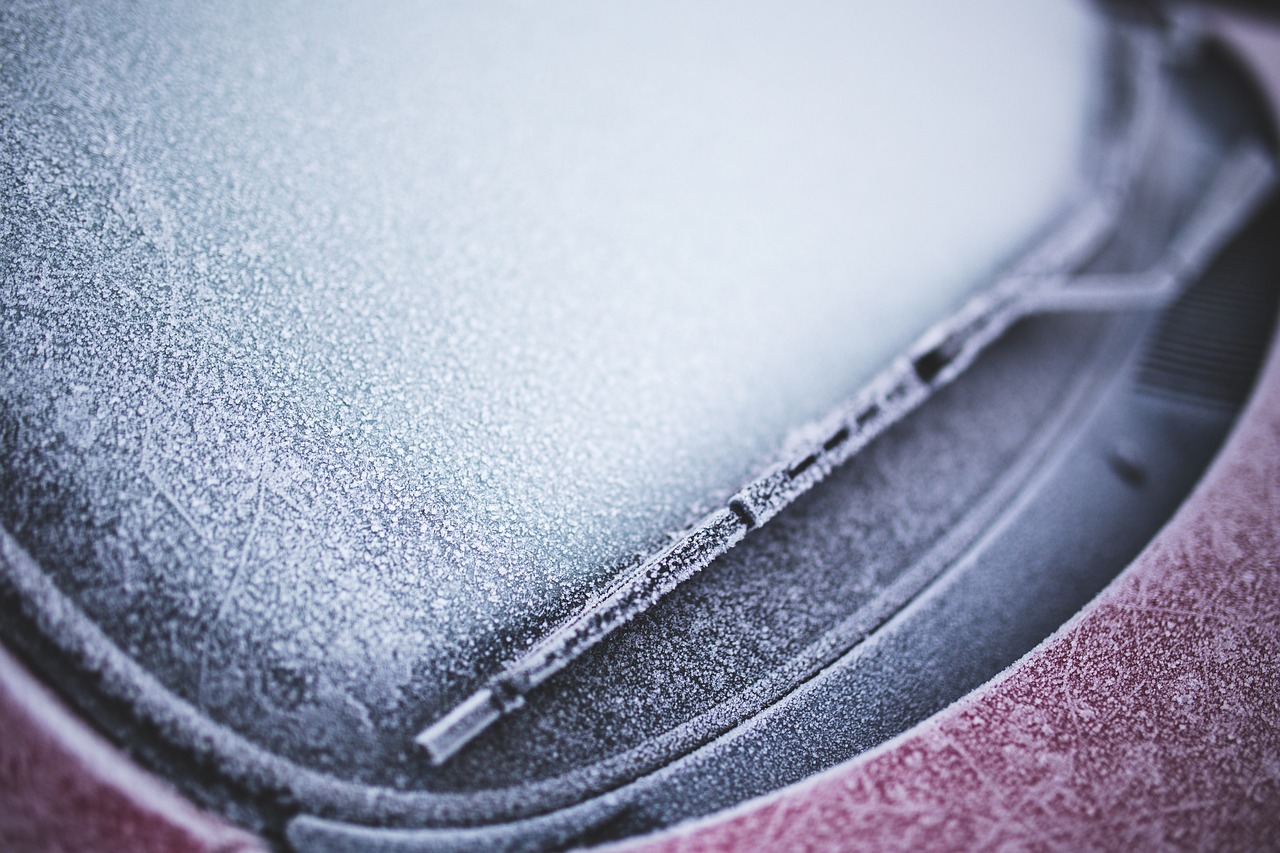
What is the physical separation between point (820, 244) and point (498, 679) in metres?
0.66

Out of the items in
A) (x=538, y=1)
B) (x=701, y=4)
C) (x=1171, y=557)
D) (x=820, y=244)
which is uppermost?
(x=538, y=1)

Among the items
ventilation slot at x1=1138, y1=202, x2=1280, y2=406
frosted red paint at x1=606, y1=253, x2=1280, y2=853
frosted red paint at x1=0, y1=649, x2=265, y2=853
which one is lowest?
ventilation slot at x1=1138, y1=202, x2=1280, y2=406

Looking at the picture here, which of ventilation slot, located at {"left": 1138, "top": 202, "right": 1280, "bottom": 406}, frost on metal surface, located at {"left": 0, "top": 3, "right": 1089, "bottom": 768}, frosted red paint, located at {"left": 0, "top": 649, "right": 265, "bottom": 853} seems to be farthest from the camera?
ventilation slot, located at {"left": 1138, "top": 202, "right": 1280, "bottom": 406}

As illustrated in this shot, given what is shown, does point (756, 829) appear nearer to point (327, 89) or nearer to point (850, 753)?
point (850, 753)

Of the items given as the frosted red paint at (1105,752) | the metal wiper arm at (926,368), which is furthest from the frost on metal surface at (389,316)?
the frosted red paint at (1105,752)

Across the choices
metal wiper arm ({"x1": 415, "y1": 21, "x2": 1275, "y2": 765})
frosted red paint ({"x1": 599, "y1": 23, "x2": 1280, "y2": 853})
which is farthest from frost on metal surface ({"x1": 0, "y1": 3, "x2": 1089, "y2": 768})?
frosted red paint ({"x1": 599, "y1": 23, "x2": 1280, "y2": 853})

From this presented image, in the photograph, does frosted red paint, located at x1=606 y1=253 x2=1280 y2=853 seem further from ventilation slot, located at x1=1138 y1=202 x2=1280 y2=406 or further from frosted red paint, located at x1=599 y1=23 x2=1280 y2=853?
ventilation slot, located at x1=1138 y1=202 x2=1280 y2=406

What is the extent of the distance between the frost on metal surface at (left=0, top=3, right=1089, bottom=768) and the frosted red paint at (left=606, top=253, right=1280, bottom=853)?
27 cm

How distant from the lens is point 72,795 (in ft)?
1.50

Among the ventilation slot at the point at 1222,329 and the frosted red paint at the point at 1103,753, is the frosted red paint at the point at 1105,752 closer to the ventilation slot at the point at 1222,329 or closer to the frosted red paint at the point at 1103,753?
the frosted red paint at the point at 1103,753

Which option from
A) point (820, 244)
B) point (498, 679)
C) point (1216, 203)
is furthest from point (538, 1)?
point (1216, 203)

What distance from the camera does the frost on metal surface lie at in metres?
0.56

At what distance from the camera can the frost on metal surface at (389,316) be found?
1.83 ft

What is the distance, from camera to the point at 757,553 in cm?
71
